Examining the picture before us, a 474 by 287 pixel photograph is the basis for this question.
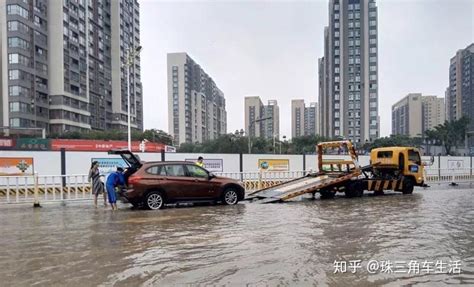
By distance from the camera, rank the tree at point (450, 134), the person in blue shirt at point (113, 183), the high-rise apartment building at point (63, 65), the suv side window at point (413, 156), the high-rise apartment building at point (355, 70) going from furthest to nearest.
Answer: the high-rise apartment building at point (355, 70)
the tree at point (450, 134)
the high-rise apartment building at point (63, 65)
the suv side window at point (413, 156)
the person in blue shirt at point (113, 183)

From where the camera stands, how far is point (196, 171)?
13.7 metres

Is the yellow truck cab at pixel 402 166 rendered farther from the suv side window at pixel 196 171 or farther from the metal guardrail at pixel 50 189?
the metal guardrail at pixel 50 189

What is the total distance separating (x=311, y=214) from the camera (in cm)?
1162

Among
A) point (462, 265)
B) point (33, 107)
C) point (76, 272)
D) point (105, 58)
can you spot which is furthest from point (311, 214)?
point (105, 58)

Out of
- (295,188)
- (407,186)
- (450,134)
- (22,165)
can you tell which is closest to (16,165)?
(22,165)

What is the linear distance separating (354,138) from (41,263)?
106m

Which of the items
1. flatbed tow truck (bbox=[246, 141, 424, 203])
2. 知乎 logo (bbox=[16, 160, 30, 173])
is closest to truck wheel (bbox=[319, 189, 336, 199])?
flatbed tow truck (bbox=[246, 141, 424, 203])

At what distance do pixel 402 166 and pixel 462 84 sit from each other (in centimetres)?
6739

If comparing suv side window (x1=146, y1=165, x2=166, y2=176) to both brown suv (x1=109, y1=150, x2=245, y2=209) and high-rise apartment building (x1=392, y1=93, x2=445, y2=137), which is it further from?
high-rise apartment building (x1=392, y1=93, x2=445, y2=137)

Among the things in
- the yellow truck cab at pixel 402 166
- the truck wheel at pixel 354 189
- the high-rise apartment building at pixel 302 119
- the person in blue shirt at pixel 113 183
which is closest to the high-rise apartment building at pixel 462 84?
the high-rise apartment building at pixel 302 119

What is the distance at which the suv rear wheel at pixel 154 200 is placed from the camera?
12786 mm

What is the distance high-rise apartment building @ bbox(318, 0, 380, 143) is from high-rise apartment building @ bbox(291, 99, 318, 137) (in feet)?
38.8

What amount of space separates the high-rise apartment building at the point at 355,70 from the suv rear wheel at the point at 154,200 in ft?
321

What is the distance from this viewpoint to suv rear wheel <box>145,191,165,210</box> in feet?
41.9
